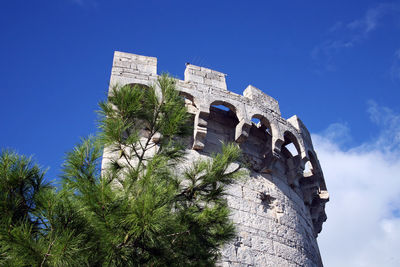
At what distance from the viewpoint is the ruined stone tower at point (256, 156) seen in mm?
5824

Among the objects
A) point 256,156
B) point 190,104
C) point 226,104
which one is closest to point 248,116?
point 226,104

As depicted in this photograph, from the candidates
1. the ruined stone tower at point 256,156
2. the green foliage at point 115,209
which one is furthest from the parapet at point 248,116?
the green foliage at point 115,209

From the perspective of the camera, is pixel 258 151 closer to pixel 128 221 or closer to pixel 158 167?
pixel 158 167

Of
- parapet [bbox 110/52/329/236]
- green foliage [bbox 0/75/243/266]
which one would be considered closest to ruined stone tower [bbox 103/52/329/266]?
parapet [bbox 110/52/329/236]

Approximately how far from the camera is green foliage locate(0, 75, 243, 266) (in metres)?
2.83

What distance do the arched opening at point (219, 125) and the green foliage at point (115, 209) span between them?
2.33 metres

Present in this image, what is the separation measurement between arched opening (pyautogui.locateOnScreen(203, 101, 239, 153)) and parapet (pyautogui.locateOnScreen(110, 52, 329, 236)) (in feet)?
0.16

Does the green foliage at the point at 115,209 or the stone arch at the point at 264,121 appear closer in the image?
the green foliage at the point at 115,209

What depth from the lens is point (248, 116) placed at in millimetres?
6676

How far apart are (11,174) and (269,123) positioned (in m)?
4.61

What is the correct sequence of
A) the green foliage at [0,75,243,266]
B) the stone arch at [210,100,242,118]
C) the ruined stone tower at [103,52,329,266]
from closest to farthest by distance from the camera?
1. the green foliage at [0,75,243,266]
2. the ruined stone tower at [103,52,329,266]
3. the stone arch at [210,100,242,118]

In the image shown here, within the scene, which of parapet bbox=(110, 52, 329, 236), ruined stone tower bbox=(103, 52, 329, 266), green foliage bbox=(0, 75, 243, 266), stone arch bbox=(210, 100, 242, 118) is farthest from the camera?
stone arch bbox=(210, 100, 242, 118)

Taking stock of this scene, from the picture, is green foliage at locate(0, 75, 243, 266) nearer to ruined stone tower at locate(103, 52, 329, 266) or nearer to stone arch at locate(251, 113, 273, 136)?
ruined stone tower at locate(103, 52, 329, 266)

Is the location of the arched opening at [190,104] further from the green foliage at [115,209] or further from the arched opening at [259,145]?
the green foliage at [115,209]
